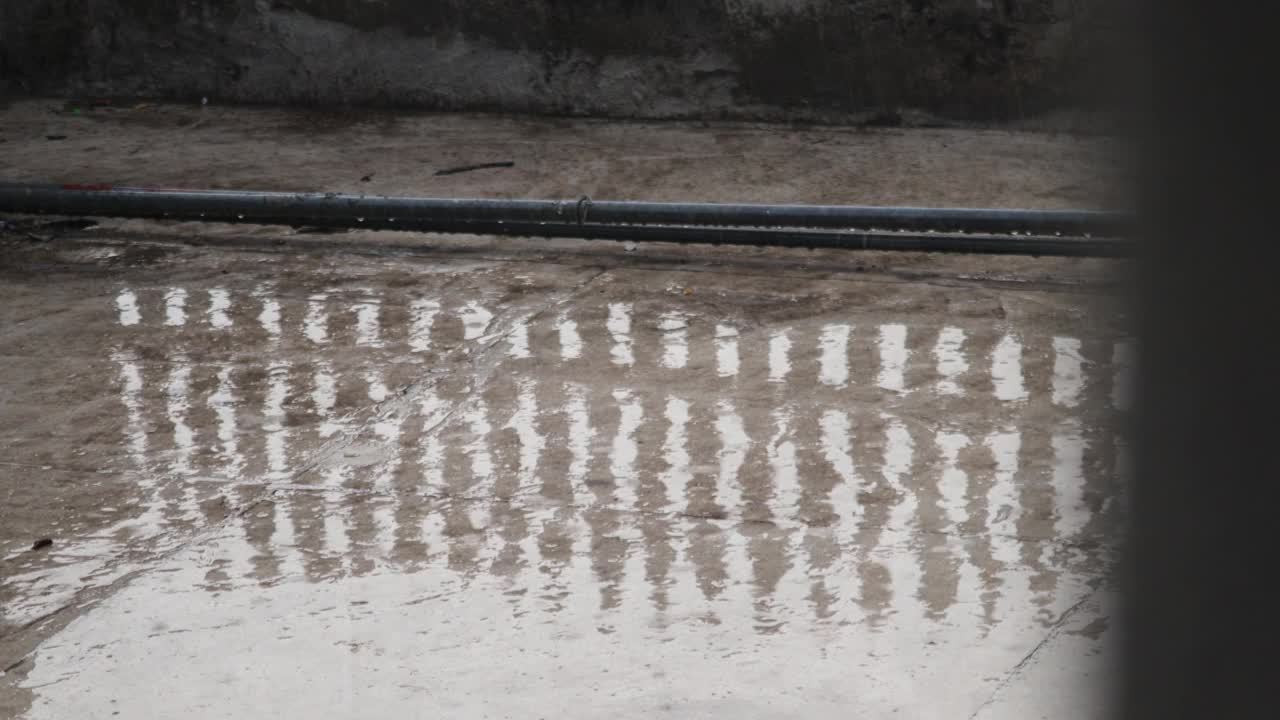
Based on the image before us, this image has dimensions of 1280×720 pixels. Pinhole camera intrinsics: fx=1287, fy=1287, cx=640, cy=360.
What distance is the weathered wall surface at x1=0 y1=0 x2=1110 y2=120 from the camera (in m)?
4.71

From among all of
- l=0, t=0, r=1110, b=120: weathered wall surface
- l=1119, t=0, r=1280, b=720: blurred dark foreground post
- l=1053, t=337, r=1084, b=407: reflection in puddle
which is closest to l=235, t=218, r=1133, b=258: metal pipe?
l=1053, t=337, r=1084, b=407: reflection in puddle

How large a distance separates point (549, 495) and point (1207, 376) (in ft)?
6.38

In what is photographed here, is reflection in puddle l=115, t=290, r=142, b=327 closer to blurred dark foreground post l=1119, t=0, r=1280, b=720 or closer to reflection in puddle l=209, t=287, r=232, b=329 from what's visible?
reflection in puddle l=209, t=287, r=232, b=329

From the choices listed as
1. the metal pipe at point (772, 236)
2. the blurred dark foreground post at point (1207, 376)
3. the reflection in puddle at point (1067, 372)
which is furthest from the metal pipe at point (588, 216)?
the blurred dark foreground post at point (1207, 376)

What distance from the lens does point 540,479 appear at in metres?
2.28

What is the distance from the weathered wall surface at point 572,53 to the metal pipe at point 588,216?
1.51 m

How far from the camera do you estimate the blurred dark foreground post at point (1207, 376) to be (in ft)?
0.95

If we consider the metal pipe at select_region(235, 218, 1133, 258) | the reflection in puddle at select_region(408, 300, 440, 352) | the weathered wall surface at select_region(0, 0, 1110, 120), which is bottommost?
the reflection in puddle at select_region(408, 300, 440, 352)

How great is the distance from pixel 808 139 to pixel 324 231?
5.99ft

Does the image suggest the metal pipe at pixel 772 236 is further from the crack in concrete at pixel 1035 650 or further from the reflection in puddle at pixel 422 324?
the crack in concrete at pixel 1035 650

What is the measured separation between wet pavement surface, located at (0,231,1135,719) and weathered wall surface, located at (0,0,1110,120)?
176cm

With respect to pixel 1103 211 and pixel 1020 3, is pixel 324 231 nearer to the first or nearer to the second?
pixel 1020 3

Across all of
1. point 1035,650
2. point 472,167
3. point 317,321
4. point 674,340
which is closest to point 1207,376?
point 1035,650

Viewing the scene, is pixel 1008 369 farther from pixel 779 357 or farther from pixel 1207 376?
pixel 1207 376
